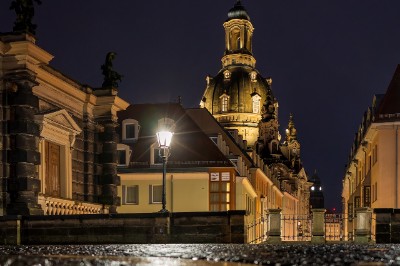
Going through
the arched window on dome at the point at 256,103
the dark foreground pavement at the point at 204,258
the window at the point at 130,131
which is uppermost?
the arched window on dome at the point at 256,103

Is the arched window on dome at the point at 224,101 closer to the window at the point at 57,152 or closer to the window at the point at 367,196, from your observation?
the window at the point at 367,196

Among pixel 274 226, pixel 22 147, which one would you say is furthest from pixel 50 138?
pixel 274 226

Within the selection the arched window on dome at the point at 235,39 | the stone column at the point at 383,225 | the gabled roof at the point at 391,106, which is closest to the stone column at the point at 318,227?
the stone column at the point at 383,225

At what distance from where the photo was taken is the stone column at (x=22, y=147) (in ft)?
89.3

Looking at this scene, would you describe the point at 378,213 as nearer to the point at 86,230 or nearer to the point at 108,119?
the point at 86,230

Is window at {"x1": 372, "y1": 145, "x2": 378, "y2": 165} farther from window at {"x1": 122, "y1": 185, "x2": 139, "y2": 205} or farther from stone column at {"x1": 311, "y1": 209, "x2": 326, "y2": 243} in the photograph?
stone column at {"x1": 311, "y1": 209, "x2": 326, "y2": 243}

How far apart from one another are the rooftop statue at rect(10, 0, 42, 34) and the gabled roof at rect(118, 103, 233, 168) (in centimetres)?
2421

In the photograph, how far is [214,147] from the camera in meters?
54.2

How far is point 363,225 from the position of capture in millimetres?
27672

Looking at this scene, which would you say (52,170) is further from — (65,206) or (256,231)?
(256,231)

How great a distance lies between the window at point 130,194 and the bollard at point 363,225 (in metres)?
27.1

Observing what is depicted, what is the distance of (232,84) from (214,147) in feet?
290

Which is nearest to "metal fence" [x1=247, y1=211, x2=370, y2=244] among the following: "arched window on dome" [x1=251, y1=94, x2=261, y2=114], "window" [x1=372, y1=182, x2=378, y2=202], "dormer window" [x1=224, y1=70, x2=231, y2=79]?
"window" [x1=372, y1=182, x2=378, y2=202]

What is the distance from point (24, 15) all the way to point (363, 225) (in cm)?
1403
